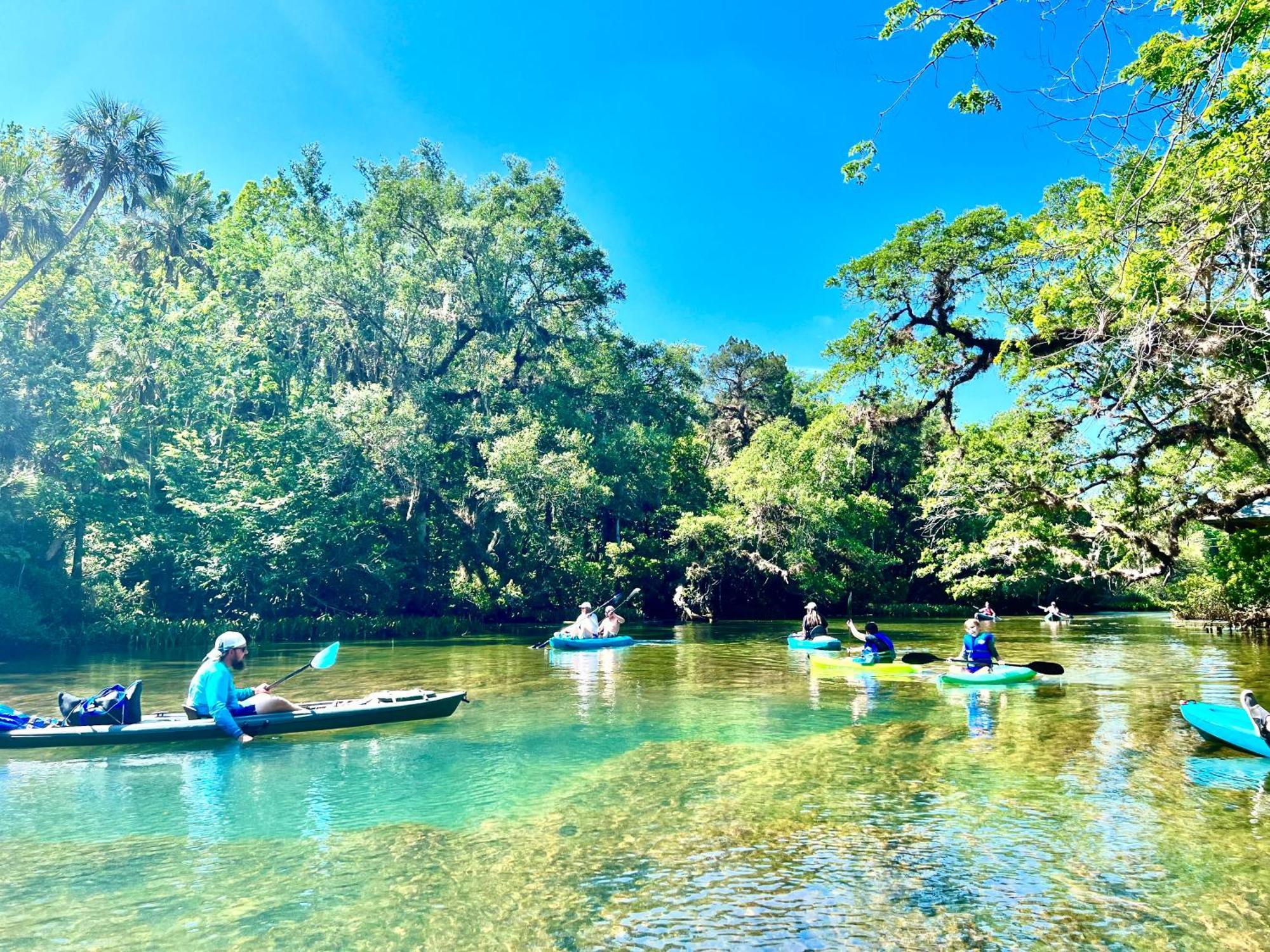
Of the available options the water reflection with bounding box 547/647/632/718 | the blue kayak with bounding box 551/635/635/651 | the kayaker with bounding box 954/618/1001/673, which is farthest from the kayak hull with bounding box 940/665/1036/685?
the blue kayak with bounding box 551/635/635/651

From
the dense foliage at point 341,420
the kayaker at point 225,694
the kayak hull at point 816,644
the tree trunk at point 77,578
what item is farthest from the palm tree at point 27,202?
the kayak hull at point 816,644

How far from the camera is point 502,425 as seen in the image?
3139 cm

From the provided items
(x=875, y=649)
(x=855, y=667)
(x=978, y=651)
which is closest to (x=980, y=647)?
(x=978, y=651)

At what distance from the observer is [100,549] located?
29.3m

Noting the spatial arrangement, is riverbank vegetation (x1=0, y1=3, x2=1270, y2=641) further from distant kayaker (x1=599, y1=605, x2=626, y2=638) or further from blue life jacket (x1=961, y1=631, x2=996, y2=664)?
distant kayaker (x1=599, y1=605, x2=626, y2=638)

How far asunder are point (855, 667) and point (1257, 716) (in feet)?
28.7

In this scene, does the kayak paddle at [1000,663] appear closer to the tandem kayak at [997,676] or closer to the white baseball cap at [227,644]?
the tandem kayak at [997,676]

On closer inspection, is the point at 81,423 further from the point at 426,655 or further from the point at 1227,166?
the point at 1227,166

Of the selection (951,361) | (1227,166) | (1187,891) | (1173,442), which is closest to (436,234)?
(951,361)

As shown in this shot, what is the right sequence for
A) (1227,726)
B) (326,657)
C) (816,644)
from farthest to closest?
(816,644)
(326,657)
(1227,726)

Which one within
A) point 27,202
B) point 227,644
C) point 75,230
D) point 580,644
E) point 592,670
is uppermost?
point 27,202

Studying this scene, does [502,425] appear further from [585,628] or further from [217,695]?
[217,695]

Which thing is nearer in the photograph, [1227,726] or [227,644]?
[1227,726]

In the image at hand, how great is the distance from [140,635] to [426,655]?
10.0 metres
